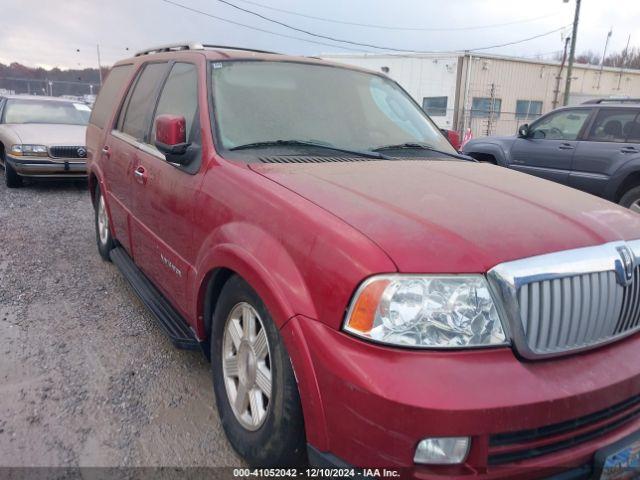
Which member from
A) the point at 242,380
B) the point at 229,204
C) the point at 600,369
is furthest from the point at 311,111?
the point at 600,369

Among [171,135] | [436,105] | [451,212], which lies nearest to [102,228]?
[171,135]

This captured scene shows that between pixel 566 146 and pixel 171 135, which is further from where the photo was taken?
pixel 566 146

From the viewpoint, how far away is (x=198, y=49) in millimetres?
3434

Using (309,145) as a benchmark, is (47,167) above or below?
below

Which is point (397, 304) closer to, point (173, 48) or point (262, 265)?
point (262, 265)

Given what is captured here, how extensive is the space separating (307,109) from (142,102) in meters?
1.56

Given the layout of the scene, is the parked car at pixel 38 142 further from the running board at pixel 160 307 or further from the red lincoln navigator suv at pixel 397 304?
the red lincoln navigator suv at pixel 397 304

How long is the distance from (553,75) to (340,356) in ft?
109

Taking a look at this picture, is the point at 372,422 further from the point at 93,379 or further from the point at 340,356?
the point at 93,379

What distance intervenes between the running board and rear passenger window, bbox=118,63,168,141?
1.01 metres

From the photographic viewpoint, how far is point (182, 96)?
124 inches

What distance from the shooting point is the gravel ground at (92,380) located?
7.90 feet

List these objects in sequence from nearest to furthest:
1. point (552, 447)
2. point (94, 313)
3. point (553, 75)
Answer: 1. point (552, 447)
2. point (94, 313)
3. point (553, 75)

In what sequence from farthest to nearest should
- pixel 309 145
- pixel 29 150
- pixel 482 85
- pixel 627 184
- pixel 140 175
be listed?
pixel 482 85, pixel 29 150, pixel 627 184, pixel 140 175, pixel 309 145
